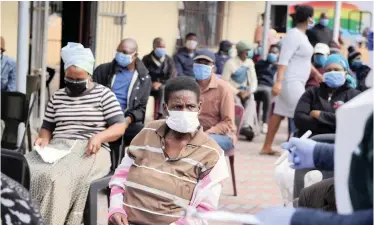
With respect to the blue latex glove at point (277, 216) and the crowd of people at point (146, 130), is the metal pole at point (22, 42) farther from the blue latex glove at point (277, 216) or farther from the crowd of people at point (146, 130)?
the blue latex glove at point (277, 216)

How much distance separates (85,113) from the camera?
5.81 m

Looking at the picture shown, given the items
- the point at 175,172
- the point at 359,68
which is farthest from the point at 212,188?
the point at 359,68

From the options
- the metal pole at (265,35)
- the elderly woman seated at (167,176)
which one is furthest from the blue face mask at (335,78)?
the metal pole at (265,35)

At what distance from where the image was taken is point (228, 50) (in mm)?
14273

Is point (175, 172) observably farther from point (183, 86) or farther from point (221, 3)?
point (221, 3)

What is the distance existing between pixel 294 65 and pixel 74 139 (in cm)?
459

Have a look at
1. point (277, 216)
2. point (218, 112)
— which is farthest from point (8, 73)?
point (277, 216)

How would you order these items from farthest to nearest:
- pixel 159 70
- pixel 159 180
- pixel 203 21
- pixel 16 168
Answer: pixel 203 21 < pixel 159 70 < pixel 159 180 < pixel 16 168

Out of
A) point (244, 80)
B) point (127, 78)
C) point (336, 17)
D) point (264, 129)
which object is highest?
point (336, 17)

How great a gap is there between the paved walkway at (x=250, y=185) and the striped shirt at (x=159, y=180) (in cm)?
226

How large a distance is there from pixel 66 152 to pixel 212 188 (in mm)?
1434

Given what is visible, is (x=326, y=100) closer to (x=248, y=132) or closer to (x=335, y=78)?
(x=335, y=78)

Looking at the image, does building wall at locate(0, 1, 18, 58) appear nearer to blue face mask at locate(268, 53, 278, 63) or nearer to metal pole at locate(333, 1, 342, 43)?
blue face mask at locate(268, 53, 278, 63)

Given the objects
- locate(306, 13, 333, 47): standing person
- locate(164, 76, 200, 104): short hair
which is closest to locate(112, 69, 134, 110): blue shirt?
locate(164, 76, 200, 104): short hair
